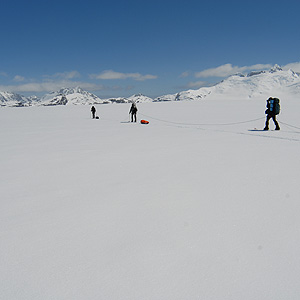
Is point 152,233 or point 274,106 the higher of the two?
point 274,106

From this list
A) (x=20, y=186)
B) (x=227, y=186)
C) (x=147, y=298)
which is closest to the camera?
(x=147, y=298)

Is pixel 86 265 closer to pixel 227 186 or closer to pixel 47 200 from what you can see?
pixel 47 200

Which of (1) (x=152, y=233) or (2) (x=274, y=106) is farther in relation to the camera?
(2) (x=274, y=106)

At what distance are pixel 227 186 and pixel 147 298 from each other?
261cm

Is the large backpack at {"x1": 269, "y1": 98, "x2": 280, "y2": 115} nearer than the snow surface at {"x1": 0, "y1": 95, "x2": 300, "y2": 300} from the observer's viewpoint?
No

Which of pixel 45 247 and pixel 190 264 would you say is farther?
pixel 45 247

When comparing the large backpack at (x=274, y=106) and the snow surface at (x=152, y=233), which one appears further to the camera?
the large backpack at (x=274, y=106)

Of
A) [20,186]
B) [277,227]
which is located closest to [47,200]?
[20,186]

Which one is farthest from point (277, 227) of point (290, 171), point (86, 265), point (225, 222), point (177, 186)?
point (290, 171)

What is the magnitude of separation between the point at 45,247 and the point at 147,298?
4.16 feet

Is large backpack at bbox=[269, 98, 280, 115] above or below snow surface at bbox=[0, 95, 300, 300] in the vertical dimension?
above

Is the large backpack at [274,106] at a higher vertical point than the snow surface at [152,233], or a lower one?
higher

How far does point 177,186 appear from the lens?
13.7ft

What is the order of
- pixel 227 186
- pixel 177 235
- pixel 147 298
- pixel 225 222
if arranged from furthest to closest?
pixel 227 186, pixel 225 222, pixel 177 235, pixel 147 298
